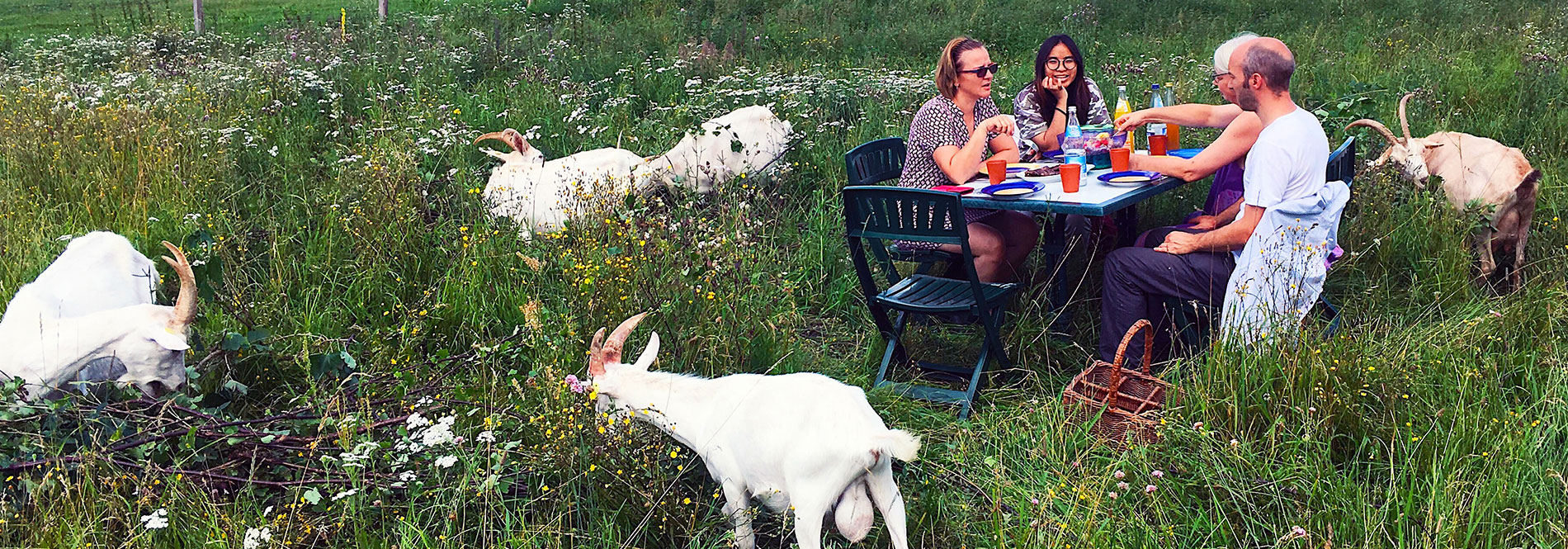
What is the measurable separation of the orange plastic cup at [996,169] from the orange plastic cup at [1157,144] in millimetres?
770

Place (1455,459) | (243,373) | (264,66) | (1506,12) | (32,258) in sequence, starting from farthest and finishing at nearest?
(1506,12) → (264,66) → (32,258) → (243,373) → (1455,459)

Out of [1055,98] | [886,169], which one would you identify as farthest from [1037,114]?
[886,169]

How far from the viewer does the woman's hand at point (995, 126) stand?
4492 mm

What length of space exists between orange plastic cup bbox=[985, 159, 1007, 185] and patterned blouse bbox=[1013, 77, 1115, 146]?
112cm

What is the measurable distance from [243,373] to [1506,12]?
12.3 metres

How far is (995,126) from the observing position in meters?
4.64

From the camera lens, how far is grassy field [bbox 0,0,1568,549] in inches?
113

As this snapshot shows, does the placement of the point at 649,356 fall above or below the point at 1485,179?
below

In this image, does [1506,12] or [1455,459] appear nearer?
[1455,459]

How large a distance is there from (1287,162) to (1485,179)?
6.11 ft

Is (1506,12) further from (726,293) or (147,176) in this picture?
(147,176)

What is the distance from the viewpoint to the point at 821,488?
2.63 meters

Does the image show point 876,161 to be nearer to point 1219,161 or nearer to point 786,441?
point 1219,161

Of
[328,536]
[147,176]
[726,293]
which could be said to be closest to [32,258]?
[147,176]
